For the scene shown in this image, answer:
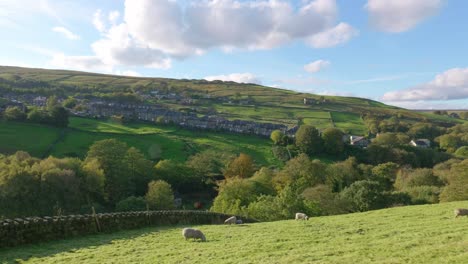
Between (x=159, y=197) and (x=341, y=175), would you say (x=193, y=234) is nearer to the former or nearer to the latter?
(x=159, y=197)

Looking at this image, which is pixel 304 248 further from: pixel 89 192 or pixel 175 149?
pixel 175 149

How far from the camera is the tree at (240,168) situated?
9456 cm

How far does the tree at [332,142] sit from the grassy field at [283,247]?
102m

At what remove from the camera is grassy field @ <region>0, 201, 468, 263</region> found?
1221cm

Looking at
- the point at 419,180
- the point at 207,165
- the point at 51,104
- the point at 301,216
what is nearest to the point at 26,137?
the point at 51,104

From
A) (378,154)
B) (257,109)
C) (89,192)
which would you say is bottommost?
(89,192)

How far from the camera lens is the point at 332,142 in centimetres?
12062

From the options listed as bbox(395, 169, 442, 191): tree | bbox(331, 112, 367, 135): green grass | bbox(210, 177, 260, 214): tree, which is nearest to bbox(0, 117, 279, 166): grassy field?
bbox(210, 177, 260, 214): tree

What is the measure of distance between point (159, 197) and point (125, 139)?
52104mm

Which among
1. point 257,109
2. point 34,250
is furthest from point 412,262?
point 257,109

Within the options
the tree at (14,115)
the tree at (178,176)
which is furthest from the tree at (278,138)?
the tree at (14,115)

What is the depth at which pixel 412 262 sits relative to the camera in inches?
432

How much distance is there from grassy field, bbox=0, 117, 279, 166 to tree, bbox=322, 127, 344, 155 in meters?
18.4

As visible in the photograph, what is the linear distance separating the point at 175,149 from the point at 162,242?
9573cm
